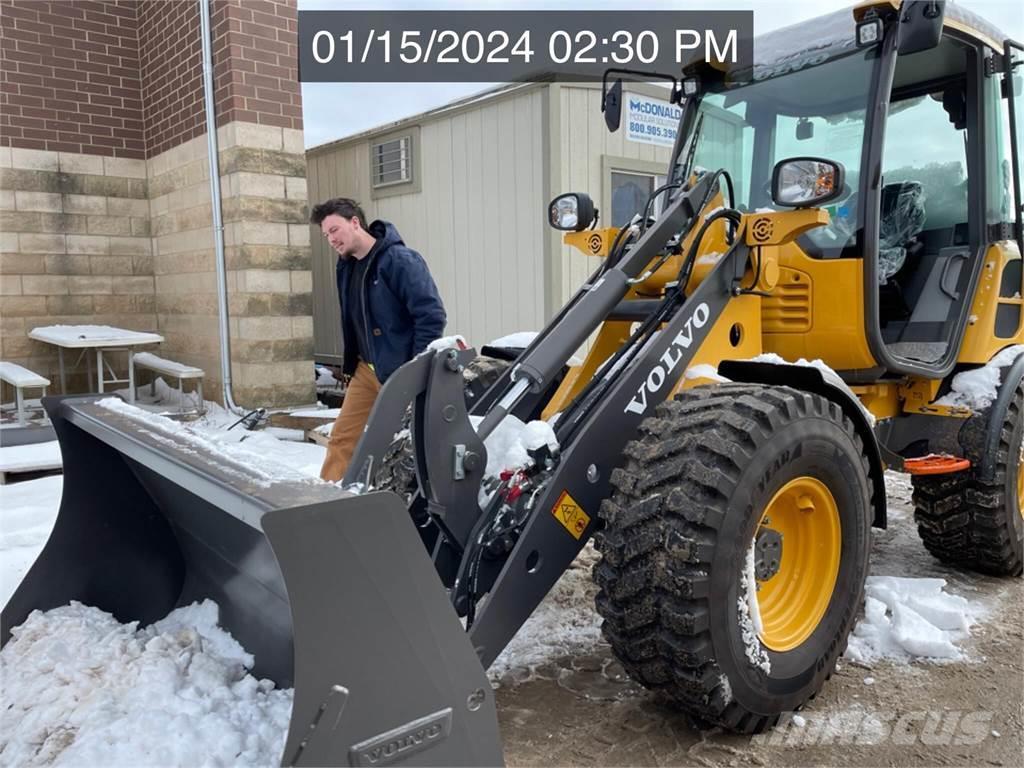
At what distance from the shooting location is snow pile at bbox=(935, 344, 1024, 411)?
3.80 metres

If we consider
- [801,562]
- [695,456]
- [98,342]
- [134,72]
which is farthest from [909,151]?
[134,72]

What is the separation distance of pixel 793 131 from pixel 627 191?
3999mm

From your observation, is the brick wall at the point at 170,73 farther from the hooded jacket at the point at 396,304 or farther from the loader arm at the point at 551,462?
the loader arm at the point at 551,462

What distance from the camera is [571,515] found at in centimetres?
252

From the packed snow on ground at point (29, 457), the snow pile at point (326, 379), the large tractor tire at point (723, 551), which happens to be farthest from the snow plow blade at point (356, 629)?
the snow pile at point (326, 379)

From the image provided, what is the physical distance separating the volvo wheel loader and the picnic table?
5.18m

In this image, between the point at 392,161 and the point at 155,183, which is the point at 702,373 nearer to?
the point at 392,161

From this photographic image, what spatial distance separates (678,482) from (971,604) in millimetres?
2196

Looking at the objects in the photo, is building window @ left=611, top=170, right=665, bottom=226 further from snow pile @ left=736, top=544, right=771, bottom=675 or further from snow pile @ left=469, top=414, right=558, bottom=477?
snow pile @ left=736, top=544, right=771, bottom=675

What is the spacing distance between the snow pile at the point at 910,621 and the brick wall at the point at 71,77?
8681 millimetres

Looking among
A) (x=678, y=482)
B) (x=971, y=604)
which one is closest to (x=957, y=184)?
(x=971, y=604)

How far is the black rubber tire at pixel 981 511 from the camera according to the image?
3.72 meters

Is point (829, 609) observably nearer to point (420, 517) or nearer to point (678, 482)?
point (678, 482)

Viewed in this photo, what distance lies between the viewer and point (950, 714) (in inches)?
108
